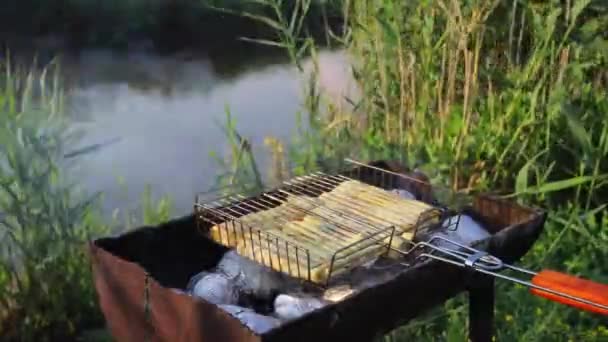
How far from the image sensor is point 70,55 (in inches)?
220

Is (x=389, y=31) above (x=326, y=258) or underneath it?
above

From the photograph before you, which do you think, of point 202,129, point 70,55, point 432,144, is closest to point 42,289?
point 432,144

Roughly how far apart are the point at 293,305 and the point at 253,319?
0.32 ft

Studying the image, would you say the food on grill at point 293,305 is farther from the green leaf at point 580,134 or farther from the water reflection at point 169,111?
the green leaf at point 580,134

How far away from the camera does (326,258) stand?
1369 millimetres

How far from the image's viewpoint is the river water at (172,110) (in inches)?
128

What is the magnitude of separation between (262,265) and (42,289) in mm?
1024

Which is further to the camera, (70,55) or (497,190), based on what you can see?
(70,55)

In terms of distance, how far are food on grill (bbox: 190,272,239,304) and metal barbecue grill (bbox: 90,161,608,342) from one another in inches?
2.6

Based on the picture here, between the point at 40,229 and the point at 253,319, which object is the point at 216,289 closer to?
the point at 253,319

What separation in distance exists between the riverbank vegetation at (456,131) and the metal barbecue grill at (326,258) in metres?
0.63

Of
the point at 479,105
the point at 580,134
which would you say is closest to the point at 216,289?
the point at 580,134

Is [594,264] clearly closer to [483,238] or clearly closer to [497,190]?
[497,190]

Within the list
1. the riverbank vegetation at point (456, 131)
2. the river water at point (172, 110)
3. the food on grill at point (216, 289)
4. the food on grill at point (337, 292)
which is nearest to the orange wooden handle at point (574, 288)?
the food on grill at point (337, 292)
